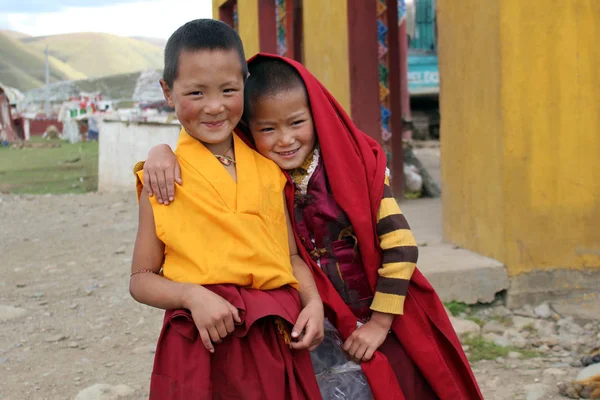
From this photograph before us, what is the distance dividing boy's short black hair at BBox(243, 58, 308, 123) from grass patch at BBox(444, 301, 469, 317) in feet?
7.49

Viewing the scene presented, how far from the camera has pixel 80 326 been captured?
4426 mm

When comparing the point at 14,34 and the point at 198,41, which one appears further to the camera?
the point at 14,34

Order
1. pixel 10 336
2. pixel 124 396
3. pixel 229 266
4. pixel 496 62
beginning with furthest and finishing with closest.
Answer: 1. pixel 10 336
2. pixel 496 62
3. pixel 124 396
4. pixel 229 266

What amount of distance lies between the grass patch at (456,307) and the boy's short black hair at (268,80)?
228 cm

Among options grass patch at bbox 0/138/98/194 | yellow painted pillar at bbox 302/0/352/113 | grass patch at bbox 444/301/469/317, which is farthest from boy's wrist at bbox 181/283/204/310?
grass patch at bbox 0/138/98/194

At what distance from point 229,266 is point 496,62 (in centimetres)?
253

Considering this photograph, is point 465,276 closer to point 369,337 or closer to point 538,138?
point 538,138

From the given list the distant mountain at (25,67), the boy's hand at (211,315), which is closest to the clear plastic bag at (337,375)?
the boy's hand at (211,315)

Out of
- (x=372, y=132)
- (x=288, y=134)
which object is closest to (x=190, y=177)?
(x=288, y=134)

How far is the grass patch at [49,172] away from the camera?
41.0 feet

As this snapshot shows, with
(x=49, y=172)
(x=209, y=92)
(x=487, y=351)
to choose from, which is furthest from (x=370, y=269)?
(x=49, y=172)

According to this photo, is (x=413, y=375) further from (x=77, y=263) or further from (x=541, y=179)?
(x=77, y=263)

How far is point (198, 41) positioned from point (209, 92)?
5.2 inches

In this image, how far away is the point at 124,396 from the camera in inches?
130
